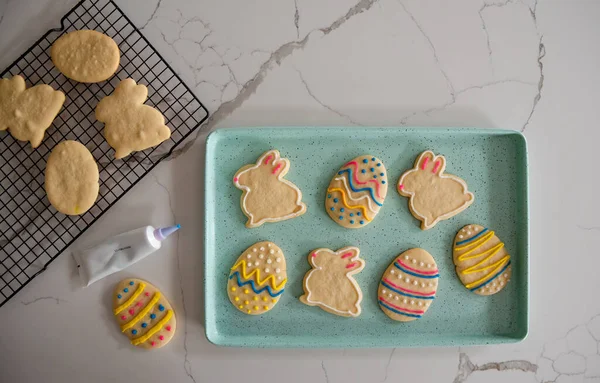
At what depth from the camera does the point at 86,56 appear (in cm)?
110

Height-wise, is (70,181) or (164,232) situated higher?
(70,181)

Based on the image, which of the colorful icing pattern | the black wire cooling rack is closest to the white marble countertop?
the black wire cooling rack

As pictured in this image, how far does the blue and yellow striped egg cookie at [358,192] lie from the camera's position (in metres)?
1.12

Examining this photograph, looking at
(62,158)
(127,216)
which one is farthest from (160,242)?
(62,158)

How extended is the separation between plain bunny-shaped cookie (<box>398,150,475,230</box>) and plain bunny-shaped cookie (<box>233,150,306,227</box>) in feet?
0.88

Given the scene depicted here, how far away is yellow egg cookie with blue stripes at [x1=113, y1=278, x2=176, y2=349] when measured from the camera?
115 cm

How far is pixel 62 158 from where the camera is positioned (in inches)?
43.1

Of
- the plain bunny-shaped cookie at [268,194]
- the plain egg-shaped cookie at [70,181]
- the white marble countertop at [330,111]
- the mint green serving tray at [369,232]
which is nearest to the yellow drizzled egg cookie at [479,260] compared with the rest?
the mint green serving tray at [369,232]

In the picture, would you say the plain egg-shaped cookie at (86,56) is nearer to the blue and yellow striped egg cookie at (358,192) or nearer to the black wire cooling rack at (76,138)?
the black wire cooling rack at (76,138)

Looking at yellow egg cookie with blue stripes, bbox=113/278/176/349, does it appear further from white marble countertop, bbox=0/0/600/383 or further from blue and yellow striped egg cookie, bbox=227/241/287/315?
blue and yellow striped egg cookie, bbox=227/241/287/315

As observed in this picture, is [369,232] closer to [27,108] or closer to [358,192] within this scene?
[358,192]

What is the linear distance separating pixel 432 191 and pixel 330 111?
1.06ft

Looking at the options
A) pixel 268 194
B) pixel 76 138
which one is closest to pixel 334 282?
pixel 268 194

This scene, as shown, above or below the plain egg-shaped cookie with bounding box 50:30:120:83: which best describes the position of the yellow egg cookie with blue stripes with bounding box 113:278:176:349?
below
